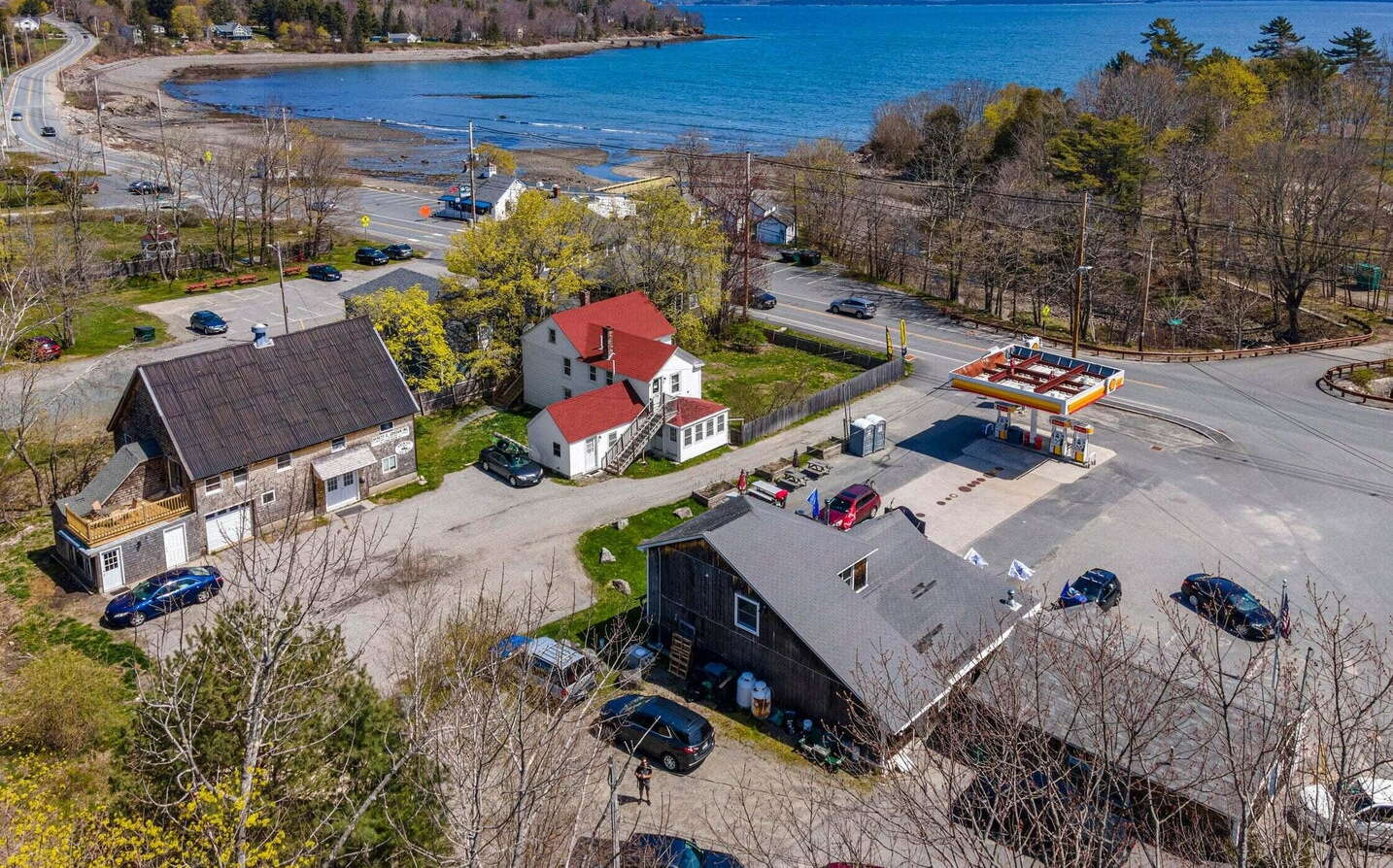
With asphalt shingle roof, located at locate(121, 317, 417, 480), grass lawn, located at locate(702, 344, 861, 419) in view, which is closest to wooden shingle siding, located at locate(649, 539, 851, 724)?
asphalt shingle roof, located at locate(121, 317, 417, 480)

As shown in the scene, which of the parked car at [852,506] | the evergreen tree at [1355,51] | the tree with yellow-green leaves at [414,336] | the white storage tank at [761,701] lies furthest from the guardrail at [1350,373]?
the evergreen tree at [1355,51]

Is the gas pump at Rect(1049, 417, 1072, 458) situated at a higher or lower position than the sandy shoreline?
lower

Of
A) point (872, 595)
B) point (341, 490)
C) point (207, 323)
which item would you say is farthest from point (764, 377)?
point (207, 323)

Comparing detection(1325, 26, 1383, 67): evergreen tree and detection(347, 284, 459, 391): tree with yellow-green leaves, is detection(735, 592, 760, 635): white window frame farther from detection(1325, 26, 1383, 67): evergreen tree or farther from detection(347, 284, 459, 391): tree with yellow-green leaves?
detection(1325, 26, 1383, 67): evergreen tree

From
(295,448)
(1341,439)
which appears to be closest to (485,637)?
(295,448)

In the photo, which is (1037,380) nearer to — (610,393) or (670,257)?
(610,393)

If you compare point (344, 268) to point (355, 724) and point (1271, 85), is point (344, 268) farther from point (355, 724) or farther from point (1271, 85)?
point (1271, 85)

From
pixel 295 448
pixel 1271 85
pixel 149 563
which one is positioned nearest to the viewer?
pixel 149 563

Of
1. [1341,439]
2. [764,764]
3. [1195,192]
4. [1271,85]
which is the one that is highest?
[1271,85]
